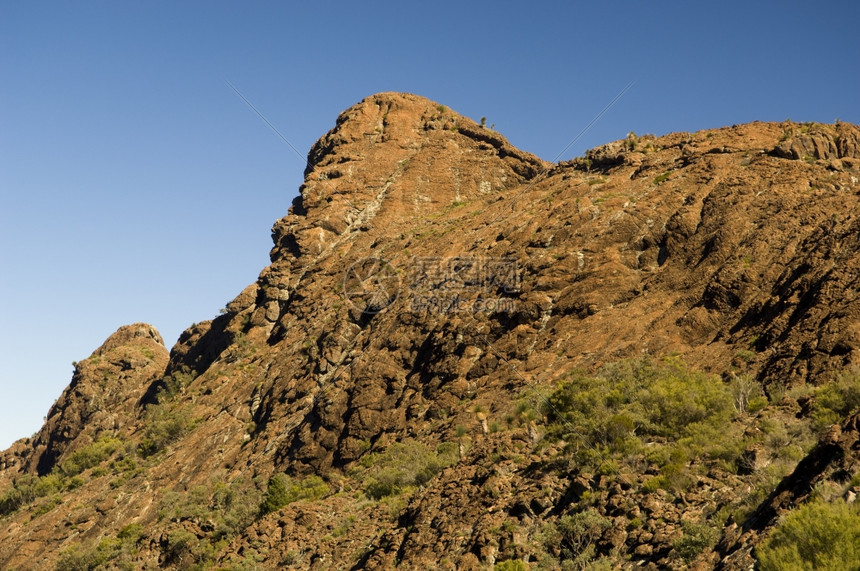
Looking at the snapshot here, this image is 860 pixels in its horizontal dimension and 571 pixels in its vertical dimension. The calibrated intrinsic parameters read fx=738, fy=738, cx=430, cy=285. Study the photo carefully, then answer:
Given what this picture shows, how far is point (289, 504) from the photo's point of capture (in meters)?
40.9

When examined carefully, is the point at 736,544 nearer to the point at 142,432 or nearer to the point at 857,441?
the point at 857,441

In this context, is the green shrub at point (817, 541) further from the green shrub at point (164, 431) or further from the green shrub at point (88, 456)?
the green shrub at point (88, 456)

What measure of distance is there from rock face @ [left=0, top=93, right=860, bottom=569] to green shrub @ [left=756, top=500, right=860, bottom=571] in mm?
1596

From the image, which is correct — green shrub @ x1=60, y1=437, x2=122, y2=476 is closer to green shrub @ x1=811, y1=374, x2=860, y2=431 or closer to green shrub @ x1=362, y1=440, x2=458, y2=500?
green shrub @ x1=362, y1=440, x2=458, y2=500

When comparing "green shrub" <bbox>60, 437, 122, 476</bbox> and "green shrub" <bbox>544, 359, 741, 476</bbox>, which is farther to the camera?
"green shrub" <bbox>60, 437, 122, 476</bbox>

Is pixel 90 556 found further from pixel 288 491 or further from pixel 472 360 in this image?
pixel 472 360

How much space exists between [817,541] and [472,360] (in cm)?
3063

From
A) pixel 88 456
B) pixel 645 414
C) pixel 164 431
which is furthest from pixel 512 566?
pixel 88 456

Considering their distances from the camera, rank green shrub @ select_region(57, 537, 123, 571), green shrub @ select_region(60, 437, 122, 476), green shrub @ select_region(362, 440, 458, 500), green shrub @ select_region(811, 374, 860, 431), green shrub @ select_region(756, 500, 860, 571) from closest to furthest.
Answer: green shrub @ select_region(756, 500, 860, 571)
green shrub @ select_region(811, 374, 860, 431)
green shrub @ select_region(362, 440, 458, 500)
green shrub @ select_region(57, 537, 123, 571)
green shrub @ select_region(60, 437, 122, 476)

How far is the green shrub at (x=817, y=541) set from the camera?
16453 millimetres

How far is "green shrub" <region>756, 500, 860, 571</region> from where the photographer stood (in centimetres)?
1645

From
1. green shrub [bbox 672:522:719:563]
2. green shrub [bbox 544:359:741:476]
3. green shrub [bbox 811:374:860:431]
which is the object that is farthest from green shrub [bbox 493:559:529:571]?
green shrub [bbox 811:374:860:431]

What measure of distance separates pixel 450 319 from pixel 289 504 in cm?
1638

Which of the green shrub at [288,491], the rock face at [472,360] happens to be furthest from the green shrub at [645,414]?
the green shrub at [288,491]
